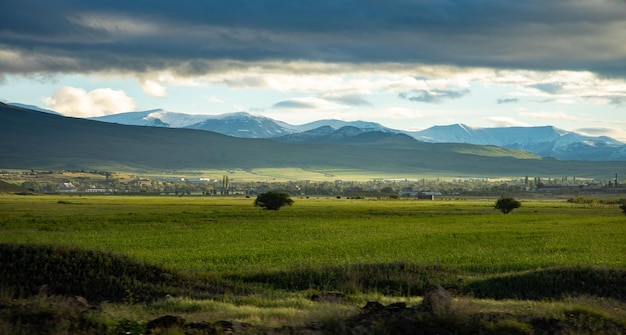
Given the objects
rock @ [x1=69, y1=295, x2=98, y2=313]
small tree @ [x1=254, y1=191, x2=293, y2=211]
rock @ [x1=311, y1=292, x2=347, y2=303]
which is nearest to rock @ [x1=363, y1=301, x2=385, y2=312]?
rock @ [x1=311, y1=292, x2=347, y2=303]

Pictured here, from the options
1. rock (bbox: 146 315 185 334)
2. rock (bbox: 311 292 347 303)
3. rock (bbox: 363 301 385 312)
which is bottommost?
rock (bbox: 311 292 347 303)

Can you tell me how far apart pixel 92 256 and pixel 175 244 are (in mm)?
17580

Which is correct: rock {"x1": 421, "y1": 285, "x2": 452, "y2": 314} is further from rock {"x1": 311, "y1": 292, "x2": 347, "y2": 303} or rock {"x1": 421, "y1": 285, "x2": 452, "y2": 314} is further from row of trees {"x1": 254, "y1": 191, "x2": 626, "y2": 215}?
row of trees {"x1": 254, "y1": 191, "x2": 626, "y2": 215}

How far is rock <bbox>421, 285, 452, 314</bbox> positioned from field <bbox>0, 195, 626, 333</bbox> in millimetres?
365

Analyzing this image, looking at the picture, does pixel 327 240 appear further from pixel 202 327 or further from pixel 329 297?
pixel 202 327

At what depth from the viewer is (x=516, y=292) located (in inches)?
1005

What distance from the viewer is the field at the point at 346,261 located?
63.5 ft

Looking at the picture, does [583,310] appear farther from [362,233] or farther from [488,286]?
[362,233]

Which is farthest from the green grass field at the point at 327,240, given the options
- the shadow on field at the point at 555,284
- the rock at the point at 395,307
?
the rock at the point at 395,307

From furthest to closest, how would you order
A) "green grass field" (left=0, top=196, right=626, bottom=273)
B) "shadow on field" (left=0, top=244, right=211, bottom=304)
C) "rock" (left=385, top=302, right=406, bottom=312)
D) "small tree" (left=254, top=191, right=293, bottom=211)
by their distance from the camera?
"small tree" (left=254, top=191, right=293, bottom=211), "green grass field" (left=0, top=196, right=626, bottom=273), "shadow on field" (left=0, top=244, right=211, bottom=304), "rock" (left=385, top=302, right=406, bottom=312)

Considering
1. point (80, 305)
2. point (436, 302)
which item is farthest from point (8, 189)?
point (436, 302)

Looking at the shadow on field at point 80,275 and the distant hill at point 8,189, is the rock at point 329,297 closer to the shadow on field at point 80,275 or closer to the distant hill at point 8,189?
the shadow on field at point 80,275

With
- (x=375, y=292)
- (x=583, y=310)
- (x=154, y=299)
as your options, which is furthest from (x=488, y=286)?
(x=154, y=299)

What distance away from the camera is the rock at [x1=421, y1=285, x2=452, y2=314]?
53.2 feet
